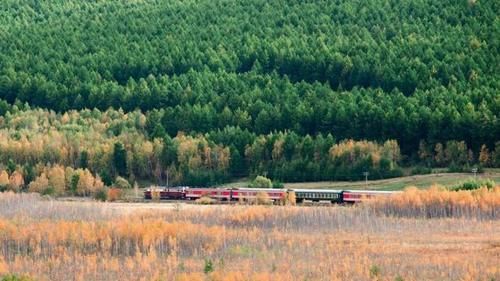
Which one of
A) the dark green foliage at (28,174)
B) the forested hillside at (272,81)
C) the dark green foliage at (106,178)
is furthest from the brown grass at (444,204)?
the dark green foliage at (28,174)

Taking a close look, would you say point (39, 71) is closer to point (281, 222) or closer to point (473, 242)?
point (281, 222)

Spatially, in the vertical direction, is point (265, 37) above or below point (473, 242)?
above

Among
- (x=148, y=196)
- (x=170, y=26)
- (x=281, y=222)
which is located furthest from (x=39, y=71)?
(x=281, y=222)

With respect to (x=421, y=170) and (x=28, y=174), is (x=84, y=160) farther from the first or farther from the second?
(x=421, y=170)

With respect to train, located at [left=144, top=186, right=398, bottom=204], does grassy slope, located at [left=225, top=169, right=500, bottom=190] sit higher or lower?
→ higher

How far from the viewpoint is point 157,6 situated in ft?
609

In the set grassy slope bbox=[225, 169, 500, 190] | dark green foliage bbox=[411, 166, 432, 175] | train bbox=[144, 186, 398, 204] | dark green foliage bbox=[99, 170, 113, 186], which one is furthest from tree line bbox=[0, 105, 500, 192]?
train bbox=[144, 186, 398, 204]

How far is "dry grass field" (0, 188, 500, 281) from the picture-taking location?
57.8 m

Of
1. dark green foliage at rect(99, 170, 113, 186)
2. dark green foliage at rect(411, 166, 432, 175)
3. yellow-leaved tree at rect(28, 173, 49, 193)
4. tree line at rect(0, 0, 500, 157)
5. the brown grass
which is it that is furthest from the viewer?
tree line at rect(0, 0, 500, 157)

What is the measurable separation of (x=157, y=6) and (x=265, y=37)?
108ft

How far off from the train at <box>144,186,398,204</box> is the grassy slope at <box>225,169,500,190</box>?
4722 mm

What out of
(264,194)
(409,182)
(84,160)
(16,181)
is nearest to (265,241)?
(264,194)

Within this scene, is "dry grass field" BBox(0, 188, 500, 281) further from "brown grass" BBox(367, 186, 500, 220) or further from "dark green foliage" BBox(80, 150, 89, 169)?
"dark green foliage" BBox(80, 150, 89, 169)

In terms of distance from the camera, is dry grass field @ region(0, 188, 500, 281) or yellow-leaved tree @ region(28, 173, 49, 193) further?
yellow-leaved tree @ region(28, 173, 49, 193)
